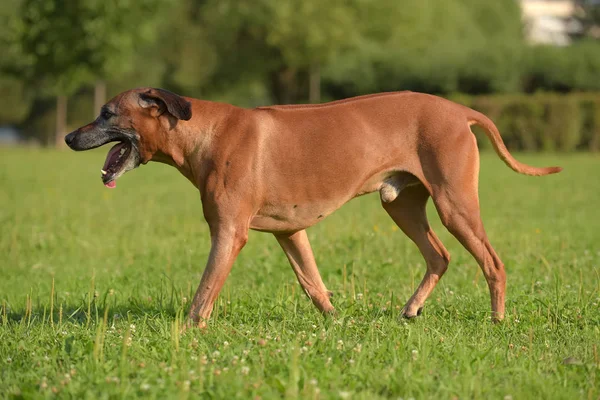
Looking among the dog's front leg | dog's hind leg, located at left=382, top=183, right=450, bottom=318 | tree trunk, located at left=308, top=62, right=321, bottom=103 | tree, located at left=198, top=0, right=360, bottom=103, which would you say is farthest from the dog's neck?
tree trunk, located at left=308, top=62, right=321, bottom=103

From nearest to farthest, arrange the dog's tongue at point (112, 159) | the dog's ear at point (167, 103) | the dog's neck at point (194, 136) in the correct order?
the dog's ear at point (167, 103) → the dog's neck at point (194, 136) → the dog's tongue at point (112, 159)

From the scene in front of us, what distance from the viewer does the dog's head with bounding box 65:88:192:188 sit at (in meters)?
6.24

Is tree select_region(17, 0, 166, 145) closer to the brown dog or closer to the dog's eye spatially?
the dog's eye

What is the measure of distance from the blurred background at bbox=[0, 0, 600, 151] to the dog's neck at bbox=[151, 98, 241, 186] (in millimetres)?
29370

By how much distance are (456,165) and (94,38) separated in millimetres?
34289

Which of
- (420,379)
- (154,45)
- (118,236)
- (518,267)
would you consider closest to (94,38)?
(154,45)

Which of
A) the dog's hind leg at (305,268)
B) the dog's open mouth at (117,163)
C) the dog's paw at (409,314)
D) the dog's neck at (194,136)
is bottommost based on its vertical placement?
the dog's paw at (409,314)

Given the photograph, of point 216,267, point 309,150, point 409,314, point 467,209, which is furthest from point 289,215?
point 467,209

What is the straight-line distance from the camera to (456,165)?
6238mm

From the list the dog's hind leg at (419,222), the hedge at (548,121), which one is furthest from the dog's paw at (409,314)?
the hedge at (548,121)

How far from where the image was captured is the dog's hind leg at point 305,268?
6.64 metres

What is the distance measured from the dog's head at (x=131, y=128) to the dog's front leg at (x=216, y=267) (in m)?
0.81

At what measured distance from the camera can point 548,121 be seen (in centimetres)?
3428

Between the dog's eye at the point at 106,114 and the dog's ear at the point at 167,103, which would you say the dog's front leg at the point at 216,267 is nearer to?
the dog's ear at the point at 167,103
